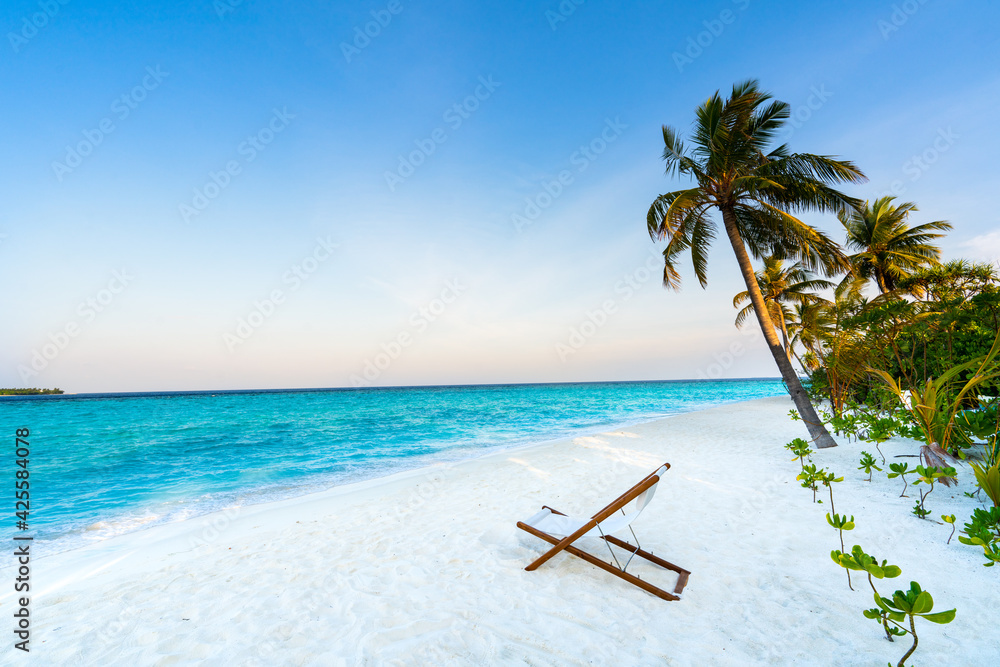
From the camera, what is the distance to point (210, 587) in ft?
11.2

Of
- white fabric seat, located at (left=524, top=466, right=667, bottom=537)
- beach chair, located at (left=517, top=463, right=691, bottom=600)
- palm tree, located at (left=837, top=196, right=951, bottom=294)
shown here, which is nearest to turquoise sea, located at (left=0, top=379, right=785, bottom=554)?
white fabric seat, located at (left=524, top=466, right=667, bottom=537)

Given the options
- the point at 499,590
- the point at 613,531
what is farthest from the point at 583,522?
the point at 499,590

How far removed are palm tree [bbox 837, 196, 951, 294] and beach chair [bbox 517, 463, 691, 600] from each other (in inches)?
705

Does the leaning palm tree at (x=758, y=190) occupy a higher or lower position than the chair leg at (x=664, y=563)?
higher

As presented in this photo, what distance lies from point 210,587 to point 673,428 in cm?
1269

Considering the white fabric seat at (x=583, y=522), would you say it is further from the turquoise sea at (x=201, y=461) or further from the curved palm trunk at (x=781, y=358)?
the curved palm trunk at (x=781, y=358)

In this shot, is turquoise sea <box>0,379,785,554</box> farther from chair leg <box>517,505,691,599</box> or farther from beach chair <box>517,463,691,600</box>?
chair leg <box>517,505,691,599</box>

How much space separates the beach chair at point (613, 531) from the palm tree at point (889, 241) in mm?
17910

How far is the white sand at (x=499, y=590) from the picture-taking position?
7.84 feet

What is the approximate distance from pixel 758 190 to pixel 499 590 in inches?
381

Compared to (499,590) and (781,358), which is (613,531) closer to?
(499,590)

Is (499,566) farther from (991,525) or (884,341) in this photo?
(884,341)

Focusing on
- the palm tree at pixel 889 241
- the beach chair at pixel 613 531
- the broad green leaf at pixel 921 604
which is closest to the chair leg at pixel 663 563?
the beach chair at pixel 613 531

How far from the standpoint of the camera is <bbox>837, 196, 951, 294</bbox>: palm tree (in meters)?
15.6
